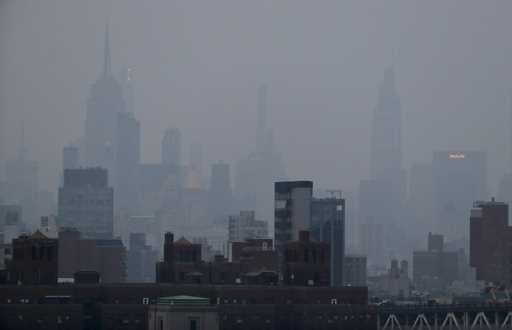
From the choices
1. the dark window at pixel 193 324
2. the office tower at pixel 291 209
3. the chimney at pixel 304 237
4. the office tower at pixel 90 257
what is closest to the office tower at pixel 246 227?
the office tower at pixel 90 257

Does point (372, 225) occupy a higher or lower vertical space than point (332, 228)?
higher

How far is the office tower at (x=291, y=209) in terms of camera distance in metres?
107

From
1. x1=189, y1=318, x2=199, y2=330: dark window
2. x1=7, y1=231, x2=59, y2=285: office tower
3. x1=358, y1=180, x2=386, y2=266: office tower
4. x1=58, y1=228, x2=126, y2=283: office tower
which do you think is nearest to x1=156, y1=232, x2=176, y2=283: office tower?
x1=7, y1=231, x2=59, y2=285: office tower

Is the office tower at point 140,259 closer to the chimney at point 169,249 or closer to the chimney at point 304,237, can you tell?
the chimney at point 169,249

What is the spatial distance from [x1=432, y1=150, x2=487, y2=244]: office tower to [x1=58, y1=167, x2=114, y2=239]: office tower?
29401 millimetres

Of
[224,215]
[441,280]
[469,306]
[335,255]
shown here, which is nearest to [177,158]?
[224,215]

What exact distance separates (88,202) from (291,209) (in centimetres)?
5183

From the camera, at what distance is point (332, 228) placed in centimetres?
12444

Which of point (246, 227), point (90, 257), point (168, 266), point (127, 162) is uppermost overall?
point (127, 162)

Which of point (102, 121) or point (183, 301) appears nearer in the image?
point (183, 301)

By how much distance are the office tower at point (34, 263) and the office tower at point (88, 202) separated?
72476mm

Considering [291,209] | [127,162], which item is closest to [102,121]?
[127,162]

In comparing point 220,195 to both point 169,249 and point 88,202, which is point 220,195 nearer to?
point 88,202

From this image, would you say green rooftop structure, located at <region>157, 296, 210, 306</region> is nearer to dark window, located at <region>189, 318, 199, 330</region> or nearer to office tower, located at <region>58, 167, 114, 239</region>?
dark window, located at <region>189, 318, 199, 330</region>
